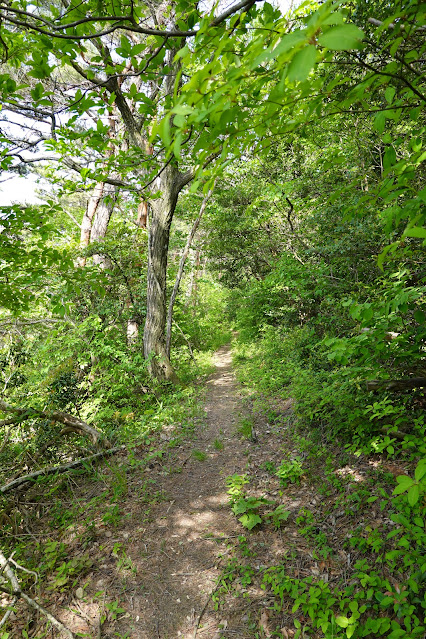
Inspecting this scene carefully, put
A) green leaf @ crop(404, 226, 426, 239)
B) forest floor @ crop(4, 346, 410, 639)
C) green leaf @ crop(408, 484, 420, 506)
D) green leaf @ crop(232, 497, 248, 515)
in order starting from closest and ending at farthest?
green leaf @ crop(404, 226, 426, 239) → green leaf @ crop(408, 484, 420, 506) → forest floor @ crop(4, 346, 410, 639) → green leaf @ crop(232, 497, 248, 515)

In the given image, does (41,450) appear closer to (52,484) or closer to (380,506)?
(52,484)

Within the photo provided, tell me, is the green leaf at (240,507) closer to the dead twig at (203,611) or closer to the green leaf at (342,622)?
the dead twig at (203,611)

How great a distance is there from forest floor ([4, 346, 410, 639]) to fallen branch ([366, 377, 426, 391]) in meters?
0.84

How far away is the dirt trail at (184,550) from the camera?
2705 millimetres

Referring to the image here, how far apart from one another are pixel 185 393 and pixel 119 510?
11.6ft

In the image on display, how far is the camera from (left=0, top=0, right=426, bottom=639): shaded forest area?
1.48 m

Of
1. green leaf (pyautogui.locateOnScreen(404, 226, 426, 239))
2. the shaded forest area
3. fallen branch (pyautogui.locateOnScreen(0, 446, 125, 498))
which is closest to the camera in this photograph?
green leaf (pyautogui.locateOnScreen(404, 226, 426, 239))

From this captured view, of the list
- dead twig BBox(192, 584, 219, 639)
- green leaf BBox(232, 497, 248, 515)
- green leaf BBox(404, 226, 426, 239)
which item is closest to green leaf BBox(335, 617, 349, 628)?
dead twig BBox(192, 584, 219, 639)

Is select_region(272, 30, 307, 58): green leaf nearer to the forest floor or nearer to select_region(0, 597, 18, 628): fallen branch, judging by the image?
the forest floor

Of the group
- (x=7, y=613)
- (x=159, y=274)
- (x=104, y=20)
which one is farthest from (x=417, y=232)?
(x=159, y=274)

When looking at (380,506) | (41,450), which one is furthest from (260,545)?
(41,450)

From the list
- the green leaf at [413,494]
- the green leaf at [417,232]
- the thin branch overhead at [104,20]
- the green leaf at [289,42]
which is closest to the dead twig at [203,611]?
the green leaf at [413,494]

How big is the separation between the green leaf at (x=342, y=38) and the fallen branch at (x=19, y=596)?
3.88m

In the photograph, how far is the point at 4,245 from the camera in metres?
3.71
